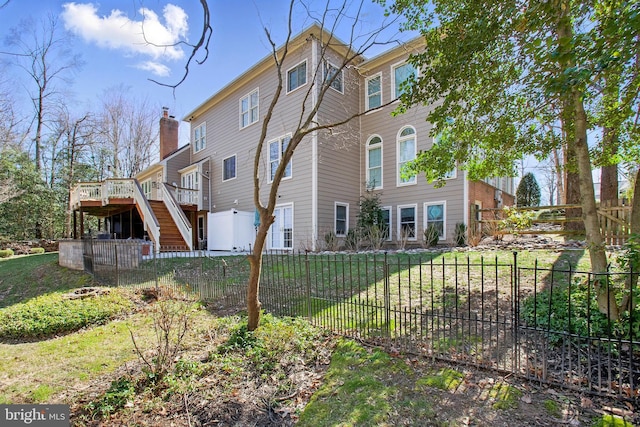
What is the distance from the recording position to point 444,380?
317 cm

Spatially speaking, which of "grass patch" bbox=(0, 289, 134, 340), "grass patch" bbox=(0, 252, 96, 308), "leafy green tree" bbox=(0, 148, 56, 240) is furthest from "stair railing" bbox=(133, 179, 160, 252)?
"leafy green tree" bbox=(0, 148, 56, 240)

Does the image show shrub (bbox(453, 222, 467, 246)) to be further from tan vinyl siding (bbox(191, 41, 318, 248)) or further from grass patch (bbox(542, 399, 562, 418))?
grass patch (bbox(542, 399, 562, 418))

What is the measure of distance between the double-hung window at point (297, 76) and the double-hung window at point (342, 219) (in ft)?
18.4

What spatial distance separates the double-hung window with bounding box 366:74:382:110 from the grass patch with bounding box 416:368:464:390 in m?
12.6

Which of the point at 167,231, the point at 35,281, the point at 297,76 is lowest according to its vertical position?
the point at 35,281

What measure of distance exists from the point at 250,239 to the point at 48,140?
24718mm

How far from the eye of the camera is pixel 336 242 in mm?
12703

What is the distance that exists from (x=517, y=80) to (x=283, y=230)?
10.8 metres

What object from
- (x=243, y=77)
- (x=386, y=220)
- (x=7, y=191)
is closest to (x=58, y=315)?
(x=386, y=220)

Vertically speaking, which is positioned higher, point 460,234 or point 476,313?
point 460,234

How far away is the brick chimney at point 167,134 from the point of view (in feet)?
77.0

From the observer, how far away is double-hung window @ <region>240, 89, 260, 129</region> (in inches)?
616

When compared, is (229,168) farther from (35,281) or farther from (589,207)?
(589,207)

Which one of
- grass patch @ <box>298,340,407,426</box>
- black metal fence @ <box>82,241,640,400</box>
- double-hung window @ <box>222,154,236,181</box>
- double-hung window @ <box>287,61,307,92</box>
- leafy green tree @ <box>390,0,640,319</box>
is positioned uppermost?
double-hung window @ <box>287,61,307,92</box>
